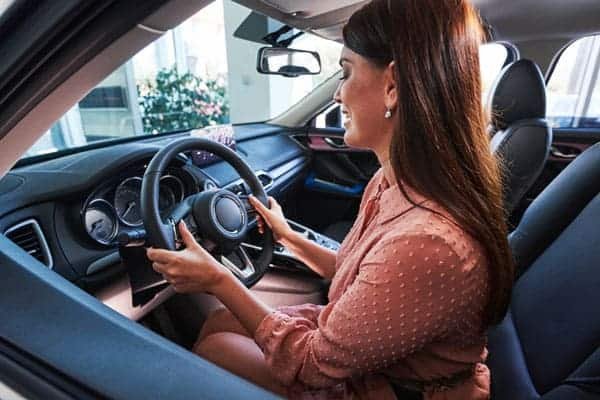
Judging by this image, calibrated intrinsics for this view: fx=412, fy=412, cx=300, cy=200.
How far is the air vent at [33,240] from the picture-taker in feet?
2.97

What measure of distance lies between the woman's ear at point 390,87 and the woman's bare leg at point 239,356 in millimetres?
583

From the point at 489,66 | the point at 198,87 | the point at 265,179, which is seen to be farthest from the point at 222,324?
the point at 198,87

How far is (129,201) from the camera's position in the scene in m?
1.19

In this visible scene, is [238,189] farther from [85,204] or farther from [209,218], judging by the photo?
[85,204]

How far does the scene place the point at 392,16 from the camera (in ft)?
2.32

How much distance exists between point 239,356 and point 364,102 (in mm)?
607

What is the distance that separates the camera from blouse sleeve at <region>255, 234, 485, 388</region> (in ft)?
2.10

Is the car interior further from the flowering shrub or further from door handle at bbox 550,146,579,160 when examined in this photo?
the flowering shrub

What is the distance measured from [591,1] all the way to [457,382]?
1724 mm

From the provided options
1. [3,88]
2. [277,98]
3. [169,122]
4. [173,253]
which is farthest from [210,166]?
[277,98]

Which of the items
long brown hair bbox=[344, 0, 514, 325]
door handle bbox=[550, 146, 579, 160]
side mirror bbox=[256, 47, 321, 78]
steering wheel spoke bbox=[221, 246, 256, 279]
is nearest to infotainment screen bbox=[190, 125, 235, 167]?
steering wheel spoke bbox=[221, 246, 256, 279]

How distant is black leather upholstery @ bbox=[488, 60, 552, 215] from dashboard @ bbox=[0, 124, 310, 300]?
106 cm

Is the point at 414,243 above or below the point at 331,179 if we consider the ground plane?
above

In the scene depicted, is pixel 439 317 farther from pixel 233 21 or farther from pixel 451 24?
pixel 233 21
